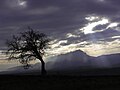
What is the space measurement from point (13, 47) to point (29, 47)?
5.50 m

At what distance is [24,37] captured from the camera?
9006 centimetres

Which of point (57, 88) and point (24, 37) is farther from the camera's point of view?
point (24, 37)

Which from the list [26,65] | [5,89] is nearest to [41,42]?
[26,65]

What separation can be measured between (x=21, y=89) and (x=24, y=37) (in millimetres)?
Result: 48432

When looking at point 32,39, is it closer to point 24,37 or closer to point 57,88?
point 24,37

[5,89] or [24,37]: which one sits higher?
[24,37]

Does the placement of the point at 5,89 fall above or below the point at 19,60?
below

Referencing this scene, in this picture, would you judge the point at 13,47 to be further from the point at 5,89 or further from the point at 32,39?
the point at 5,89

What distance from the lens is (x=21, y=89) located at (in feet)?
140

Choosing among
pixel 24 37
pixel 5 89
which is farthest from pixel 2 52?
pixel 5 89

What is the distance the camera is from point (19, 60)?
299 ft

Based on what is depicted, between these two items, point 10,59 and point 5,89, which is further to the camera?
point 10,59

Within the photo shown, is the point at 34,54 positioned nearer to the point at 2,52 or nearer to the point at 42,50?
the point at 42,50

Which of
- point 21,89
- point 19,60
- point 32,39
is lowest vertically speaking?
point 21,89
